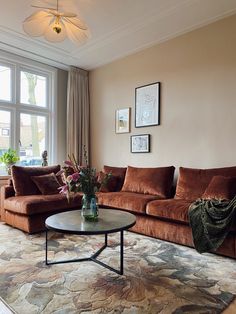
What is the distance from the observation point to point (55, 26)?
281 cm

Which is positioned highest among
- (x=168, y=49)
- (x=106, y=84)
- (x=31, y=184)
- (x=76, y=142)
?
(x=168, y=49)

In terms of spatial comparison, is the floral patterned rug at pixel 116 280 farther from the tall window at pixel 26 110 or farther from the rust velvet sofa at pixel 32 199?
the tall window at pixel 26 110

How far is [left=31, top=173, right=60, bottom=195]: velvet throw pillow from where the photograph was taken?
4004 mm

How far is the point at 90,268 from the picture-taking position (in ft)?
7.82

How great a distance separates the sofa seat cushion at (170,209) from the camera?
2920 millimetres

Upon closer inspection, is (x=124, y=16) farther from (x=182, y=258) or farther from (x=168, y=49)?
(x=182, y=258)

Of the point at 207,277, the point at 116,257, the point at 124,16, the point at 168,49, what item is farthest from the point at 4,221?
the point at 168,49

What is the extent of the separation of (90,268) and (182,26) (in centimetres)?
359

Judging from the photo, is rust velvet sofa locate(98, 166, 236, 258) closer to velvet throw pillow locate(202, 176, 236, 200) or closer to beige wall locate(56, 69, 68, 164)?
velvet throw pillow locate(202, 176, 236, 200)

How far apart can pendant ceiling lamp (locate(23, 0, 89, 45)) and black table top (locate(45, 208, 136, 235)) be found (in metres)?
2.05

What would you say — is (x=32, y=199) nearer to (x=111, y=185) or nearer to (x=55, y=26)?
(x=111, y=185)

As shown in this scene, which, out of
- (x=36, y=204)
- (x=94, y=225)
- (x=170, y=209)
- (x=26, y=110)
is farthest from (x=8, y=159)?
(x=170, y=209)

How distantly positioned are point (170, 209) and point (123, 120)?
7.94 feet

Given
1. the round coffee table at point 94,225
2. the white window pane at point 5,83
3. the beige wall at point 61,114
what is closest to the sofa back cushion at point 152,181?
the round coffee table at point 94,225
